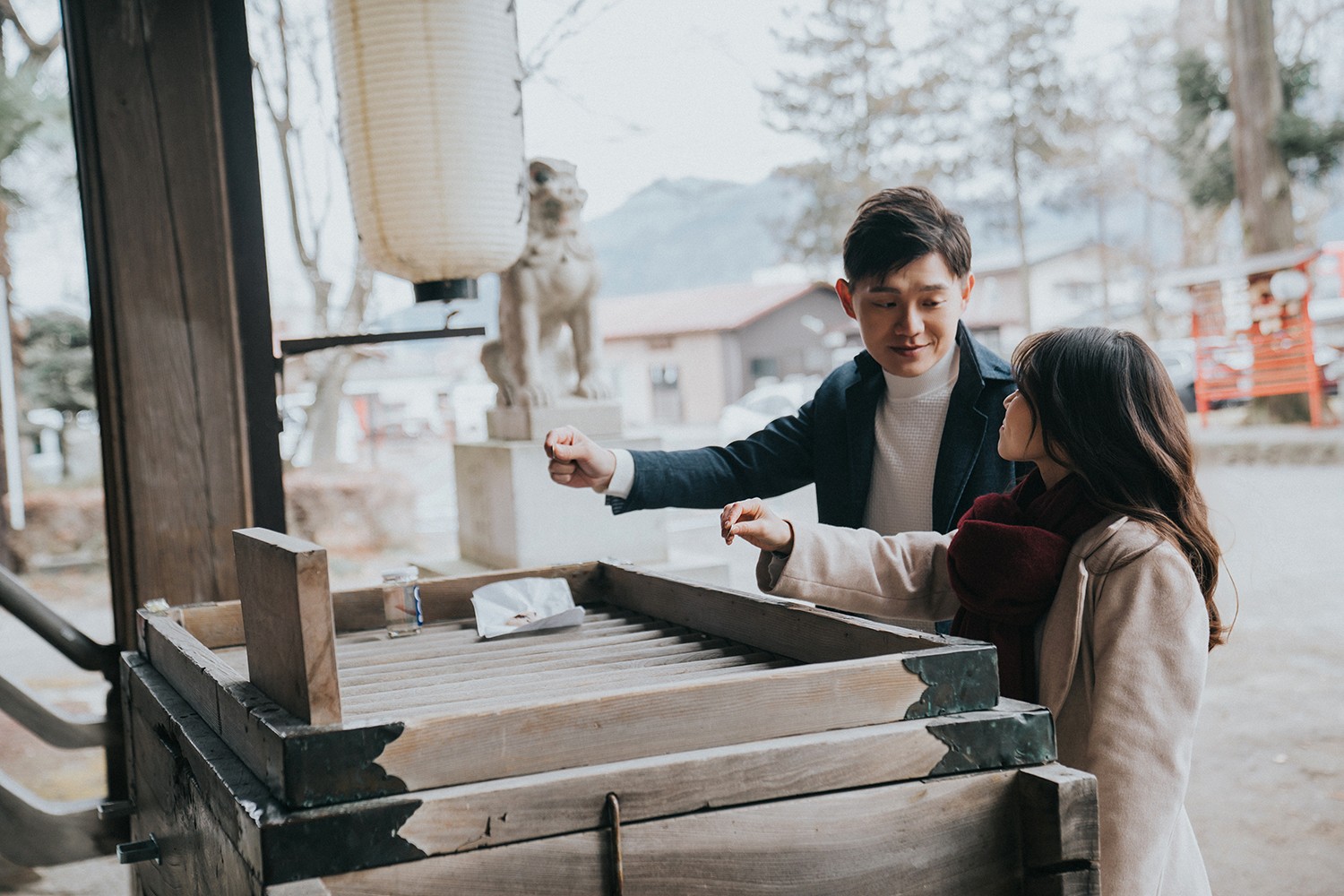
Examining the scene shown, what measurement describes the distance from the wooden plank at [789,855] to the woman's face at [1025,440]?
1.36 ft

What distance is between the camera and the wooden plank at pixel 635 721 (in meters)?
0.84

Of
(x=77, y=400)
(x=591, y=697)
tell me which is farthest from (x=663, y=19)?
(x=591, y=697)

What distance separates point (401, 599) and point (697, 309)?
1514 centimetres

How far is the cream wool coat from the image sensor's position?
1.07 m

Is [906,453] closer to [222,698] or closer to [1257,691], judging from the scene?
[222,698]

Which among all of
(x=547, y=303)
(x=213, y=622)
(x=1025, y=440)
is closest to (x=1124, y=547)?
(x=1025, y=440)

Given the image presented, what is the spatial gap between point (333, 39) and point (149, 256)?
55cm

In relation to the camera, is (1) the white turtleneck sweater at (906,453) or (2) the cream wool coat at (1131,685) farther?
(1) the white turtleneck sweater at (906,453)

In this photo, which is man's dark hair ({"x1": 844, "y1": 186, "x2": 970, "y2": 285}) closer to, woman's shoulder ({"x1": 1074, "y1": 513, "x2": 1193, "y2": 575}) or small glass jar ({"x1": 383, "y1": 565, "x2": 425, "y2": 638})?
woman's shoulder ({"x1": 1074, "y1": 513, "x2": 1193, "y2": 575})

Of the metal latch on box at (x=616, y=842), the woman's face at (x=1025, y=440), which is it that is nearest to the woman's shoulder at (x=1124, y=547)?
the woman's face at (x=1025, y=440)

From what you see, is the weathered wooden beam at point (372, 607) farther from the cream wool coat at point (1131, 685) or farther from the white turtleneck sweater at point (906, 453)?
the cream wool coat at point (1131, 685)

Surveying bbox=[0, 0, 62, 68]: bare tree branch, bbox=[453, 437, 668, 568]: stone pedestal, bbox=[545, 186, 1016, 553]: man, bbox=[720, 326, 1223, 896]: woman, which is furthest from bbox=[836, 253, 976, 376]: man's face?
bbox=[0, 0, 62, 68]: bare tree branch

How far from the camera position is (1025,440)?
49.5 inches

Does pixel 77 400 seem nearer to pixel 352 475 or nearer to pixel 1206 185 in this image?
pixel 352 475
